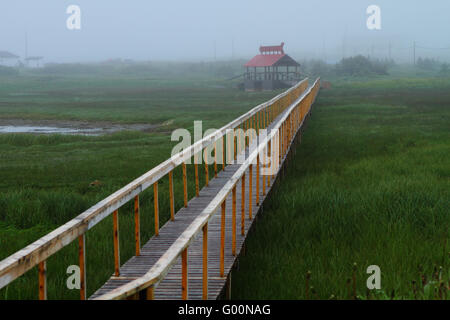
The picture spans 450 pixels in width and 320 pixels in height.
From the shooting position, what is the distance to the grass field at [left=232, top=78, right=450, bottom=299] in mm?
5852

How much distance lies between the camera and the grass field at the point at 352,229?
5.85 metres

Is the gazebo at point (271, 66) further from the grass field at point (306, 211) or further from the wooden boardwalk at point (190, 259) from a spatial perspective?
the wooden boardwalk at point (190, 259)

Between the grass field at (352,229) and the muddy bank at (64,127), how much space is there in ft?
49.2

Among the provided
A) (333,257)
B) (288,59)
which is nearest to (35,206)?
(333,257)

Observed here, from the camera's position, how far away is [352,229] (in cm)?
786

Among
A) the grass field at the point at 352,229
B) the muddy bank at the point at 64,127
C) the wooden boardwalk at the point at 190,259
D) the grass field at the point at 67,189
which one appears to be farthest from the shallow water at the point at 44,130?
the wooden boardwalk at the point at 190,259

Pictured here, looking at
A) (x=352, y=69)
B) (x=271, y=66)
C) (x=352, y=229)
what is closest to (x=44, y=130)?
(x=352, y=229)

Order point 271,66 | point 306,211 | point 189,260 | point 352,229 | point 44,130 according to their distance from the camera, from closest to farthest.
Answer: point 189,260 < point 352,229 < point 306,211 < point 44,130 < point 271,66

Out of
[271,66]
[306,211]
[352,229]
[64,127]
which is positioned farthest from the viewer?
[271,66]

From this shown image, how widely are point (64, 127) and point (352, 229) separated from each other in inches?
975

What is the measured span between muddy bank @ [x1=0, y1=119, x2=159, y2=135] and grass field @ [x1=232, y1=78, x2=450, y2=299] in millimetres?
14998

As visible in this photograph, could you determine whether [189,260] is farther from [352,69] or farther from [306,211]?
[352,69]

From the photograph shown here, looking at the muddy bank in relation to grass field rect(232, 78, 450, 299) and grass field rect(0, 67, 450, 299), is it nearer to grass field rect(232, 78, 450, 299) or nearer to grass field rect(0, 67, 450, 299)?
grass field rect(0, 67, 450, 299)

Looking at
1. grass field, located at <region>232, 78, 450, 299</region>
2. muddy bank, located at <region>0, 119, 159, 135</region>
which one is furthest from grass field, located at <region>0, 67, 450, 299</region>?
muddy bank, located at <region>0, 119, 159, 135</region>
